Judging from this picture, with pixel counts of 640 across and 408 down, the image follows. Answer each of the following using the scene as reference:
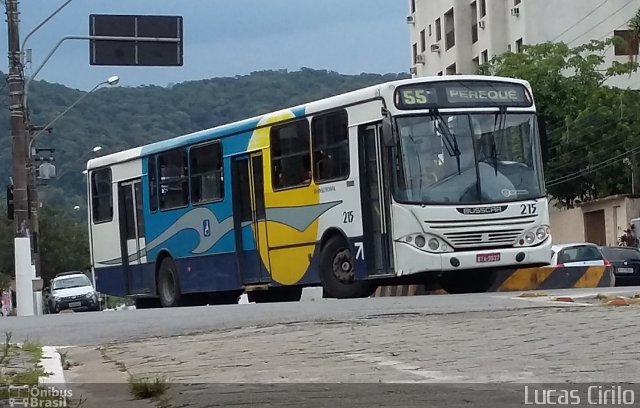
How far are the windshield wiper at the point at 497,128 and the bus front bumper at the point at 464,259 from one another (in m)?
1.25

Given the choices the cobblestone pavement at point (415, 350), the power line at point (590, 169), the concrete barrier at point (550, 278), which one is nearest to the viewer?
the cobblestone pavement at point (415, 350)

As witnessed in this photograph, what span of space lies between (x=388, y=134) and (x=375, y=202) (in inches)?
43.3

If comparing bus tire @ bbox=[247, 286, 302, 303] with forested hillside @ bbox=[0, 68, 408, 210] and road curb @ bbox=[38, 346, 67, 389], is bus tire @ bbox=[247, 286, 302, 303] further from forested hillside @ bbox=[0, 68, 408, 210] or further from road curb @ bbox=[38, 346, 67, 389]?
forested hillside @ bbox=[0, 68, 408, 210]

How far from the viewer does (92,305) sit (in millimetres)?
47938

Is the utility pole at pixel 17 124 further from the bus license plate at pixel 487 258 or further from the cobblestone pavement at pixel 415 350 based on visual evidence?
the cobblestone pavement at pixel 415 350

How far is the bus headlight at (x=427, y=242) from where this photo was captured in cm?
1902

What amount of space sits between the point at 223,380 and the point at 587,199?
45.8m

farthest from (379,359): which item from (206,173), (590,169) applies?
(590,169)

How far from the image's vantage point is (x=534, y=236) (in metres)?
19.9

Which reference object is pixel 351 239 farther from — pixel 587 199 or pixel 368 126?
pixel 587 199

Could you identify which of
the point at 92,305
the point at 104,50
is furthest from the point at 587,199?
the point at 104,50

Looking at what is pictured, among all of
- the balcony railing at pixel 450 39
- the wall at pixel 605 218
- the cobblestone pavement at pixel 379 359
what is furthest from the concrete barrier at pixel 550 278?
the balcony railing at pixel 450 39

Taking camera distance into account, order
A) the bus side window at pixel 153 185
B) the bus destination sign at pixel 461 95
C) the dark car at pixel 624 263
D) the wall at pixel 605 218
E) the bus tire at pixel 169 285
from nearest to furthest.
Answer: the bus destination sign at pixel 461 95, the bus tire at pixel 169 285, the bus side window at pixel 153 185, the dark car at pixel 624 263, the wall at pixel 605 218

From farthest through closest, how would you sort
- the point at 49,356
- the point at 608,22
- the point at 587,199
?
the point at 608,22, the point at 587,199, the point at 49,356
